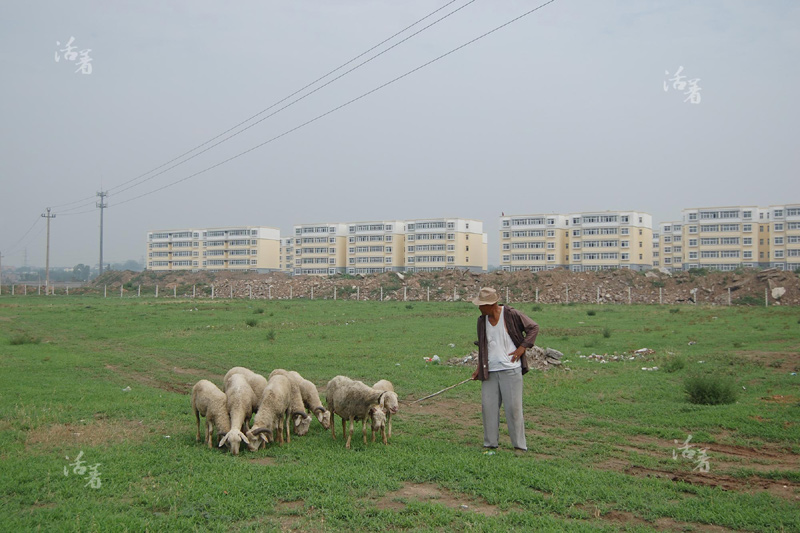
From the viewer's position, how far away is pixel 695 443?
33.2 ft

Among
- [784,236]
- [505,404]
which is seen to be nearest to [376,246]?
[784,236]

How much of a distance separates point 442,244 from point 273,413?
101 metres

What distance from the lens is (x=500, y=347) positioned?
9.69 metres

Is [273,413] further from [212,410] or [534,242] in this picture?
[534,242]

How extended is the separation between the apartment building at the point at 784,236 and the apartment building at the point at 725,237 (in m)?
1.75

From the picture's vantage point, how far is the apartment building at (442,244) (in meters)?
110

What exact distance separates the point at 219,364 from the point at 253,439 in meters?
11.1

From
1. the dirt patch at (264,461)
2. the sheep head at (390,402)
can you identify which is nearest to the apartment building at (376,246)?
the sheep head at (390,402)

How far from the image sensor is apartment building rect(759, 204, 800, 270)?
301 ft

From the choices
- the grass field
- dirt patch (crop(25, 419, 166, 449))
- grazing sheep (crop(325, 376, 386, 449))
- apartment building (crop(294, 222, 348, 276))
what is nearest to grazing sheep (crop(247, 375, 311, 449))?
the grass field

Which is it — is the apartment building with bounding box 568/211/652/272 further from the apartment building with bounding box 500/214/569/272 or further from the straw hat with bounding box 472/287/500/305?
the straw hat with bounding box 472/287/500/305

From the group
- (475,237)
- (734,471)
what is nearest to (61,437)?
(734,471)

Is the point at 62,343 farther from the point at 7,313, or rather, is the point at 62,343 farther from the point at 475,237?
the point at 475,237

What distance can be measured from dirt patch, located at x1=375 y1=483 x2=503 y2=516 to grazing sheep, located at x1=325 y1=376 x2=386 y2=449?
219 centimetres
